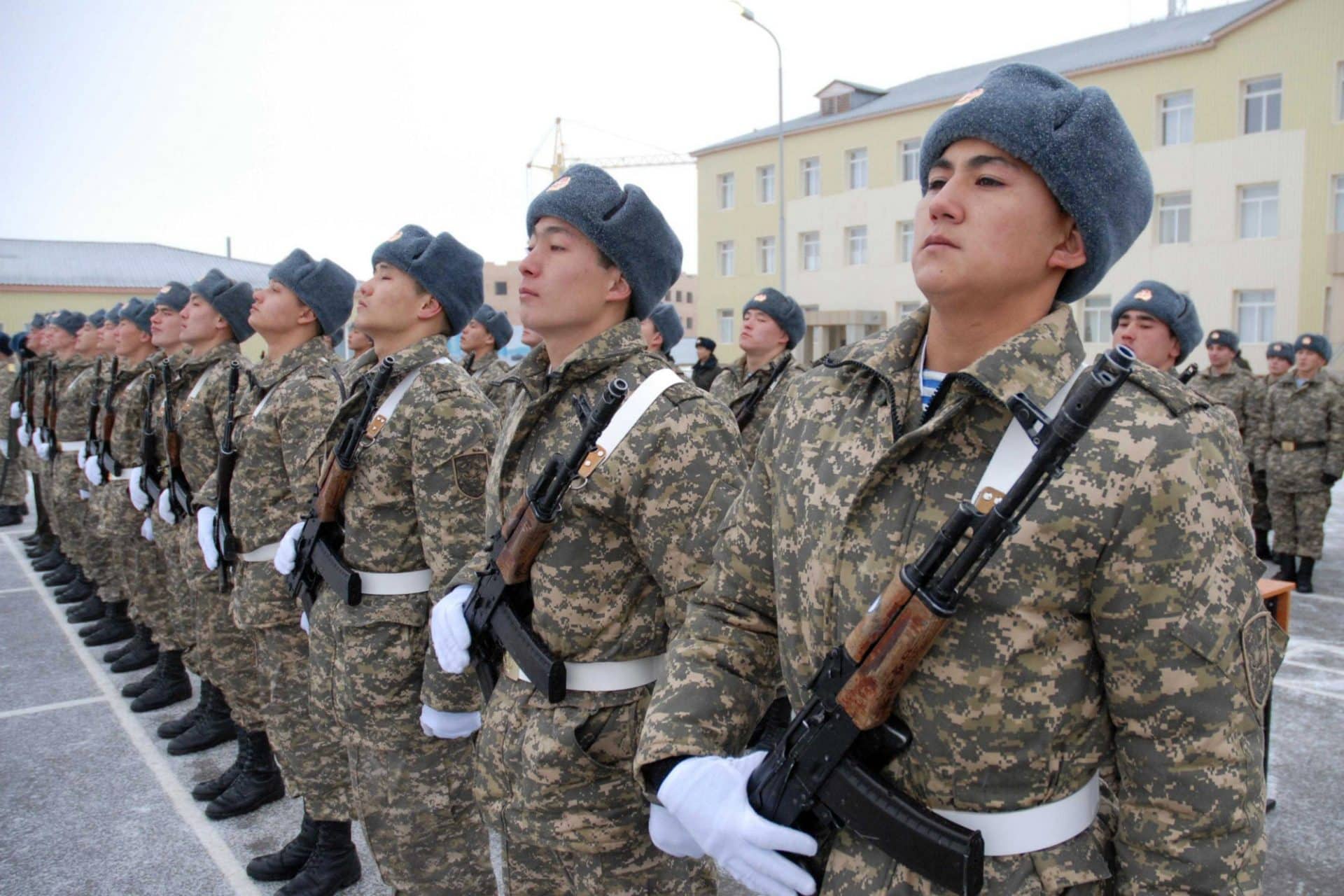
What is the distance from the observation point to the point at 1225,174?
22.7 metres

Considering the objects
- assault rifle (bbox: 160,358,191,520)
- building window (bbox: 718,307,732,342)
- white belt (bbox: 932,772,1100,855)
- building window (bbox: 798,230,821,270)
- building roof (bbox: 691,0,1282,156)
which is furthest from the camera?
building window (bbox: 718,307,732,342)

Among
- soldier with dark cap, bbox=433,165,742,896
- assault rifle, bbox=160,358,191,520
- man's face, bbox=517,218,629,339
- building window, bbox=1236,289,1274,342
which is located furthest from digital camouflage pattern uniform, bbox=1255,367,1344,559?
building window, bbox=1236,289,1274,342

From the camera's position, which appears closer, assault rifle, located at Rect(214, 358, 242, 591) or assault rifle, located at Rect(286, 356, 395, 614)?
assault rifle, located at Rect(286, 356, 395, 614)

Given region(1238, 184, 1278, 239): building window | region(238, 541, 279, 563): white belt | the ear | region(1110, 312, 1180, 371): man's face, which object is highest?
region(1238, 184, 1278, 239): building window

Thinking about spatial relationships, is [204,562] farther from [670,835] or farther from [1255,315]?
[1255,315]

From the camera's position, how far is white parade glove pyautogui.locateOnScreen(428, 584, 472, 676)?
246 cm

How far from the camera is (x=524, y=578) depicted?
2.37 metres

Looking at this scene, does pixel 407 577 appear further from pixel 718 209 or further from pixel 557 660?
pixel 718 209

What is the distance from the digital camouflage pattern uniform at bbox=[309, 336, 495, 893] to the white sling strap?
843mm

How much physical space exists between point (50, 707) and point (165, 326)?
2323 mm

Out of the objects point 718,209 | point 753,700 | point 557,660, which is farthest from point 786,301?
point 718,209

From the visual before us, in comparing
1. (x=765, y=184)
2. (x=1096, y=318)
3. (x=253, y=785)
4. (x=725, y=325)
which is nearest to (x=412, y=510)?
(x=253, y=785)

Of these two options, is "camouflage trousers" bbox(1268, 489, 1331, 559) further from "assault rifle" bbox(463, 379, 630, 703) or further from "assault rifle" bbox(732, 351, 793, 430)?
"assault rifle" bbox(463, 379, 630, 703)

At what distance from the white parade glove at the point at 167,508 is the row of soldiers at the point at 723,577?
63 cm
